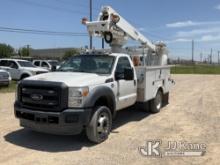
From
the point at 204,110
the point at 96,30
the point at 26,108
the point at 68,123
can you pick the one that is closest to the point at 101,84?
the point at 68,123

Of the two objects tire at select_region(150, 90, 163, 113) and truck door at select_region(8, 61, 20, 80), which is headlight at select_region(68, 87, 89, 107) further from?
truck door at select_region(8, 61, 20, 80)

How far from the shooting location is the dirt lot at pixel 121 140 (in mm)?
5898

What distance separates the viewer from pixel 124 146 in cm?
668

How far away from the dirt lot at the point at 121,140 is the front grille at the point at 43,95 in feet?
2.77

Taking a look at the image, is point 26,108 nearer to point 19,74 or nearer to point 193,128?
point 193,128

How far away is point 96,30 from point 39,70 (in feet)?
42.1

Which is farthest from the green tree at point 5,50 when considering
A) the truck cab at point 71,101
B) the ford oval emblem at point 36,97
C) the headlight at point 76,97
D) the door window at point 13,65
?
the headlight at point 76,97

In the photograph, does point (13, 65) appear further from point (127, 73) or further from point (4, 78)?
point (127, 73)

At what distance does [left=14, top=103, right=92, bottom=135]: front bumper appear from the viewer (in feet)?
20.6

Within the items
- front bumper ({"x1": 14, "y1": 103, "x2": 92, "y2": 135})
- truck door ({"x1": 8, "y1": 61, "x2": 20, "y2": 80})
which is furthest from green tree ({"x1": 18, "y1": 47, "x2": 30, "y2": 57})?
front bumper ({"x1": 14, "y1": 103, "x2": 92, "y2": 135})

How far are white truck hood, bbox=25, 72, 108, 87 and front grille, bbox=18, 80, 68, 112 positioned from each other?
19 centimetres

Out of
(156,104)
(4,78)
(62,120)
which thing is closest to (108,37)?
(156,104)

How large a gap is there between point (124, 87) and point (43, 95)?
2.42m

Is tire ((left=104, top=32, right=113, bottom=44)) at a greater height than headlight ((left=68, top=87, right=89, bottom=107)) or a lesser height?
greater
